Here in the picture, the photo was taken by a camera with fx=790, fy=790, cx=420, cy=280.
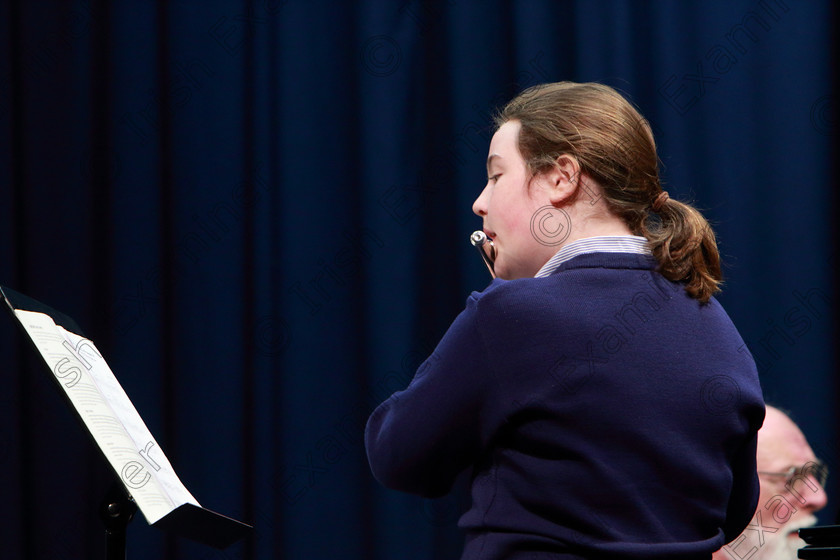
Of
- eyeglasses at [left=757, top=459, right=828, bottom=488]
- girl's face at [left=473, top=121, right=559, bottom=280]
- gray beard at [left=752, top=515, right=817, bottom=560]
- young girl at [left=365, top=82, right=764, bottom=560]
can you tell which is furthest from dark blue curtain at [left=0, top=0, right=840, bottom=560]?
young girl at [left=365, top=82, right=764, bottom=560]

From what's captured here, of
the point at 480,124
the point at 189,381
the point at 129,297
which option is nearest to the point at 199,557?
the point at 189,381

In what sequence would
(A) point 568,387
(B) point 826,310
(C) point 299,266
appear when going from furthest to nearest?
(C) point 299,266 < (B) point 826,310 < (A) point 568,387

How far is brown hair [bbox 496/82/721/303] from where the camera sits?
2.79 feet

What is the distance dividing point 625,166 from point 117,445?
2.04ft

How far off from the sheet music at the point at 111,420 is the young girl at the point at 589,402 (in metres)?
0.22

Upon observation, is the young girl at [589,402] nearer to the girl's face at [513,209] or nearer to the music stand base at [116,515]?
the girl's face at [513,209]

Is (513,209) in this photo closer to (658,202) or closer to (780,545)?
(658,202)

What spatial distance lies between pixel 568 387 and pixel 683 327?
15cm

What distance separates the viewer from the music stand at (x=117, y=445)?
0.79m

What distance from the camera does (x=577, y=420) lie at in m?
0.74

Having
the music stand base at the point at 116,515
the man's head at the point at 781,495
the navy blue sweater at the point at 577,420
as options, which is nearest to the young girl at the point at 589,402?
the navy blue sweater at the point at 577,420

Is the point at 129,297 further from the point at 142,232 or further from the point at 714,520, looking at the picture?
the point at 714,520

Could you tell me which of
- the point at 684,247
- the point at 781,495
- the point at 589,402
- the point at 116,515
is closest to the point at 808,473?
the point at 781,495

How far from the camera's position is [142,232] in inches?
75.5
